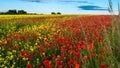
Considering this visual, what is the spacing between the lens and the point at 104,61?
4.78 meters

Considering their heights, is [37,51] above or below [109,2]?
below

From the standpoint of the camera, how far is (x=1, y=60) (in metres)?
6.20

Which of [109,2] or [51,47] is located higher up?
[109,2]

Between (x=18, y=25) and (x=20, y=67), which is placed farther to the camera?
(x=18, y=25)

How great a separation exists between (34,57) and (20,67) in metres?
0.63

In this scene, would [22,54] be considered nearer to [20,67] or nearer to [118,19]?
[20,67]

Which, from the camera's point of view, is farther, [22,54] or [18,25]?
[18,25]

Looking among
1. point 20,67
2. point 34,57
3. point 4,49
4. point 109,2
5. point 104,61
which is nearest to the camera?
point 109,2

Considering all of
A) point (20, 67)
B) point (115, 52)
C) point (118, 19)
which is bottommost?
point (20, 67)

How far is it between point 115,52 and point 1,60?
2400 mm

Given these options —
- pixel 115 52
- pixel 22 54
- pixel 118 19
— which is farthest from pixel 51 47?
pixel 118 19

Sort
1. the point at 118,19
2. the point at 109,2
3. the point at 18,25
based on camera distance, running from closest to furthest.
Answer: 1. the point at 109,2
2. the point at 118,19
3. the point at 18,25

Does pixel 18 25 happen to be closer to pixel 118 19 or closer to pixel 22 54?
pixel 22 54

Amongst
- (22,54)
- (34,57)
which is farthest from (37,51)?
(22,54)
